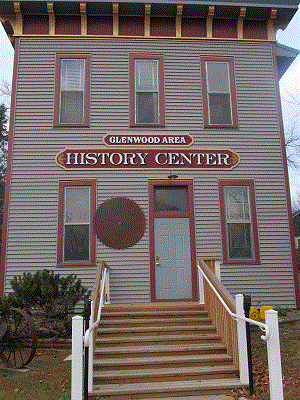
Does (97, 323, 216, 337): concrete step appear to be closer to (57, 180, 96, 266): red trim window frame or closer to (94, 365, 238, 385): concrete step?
(94, 365, 238, 385): concrete step

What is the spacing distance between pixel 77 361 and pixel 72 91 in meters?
7.53

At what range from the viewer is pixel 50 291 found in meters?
7.43

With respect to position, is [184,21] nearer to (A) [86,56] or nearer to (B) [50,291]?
(A) [86,56]

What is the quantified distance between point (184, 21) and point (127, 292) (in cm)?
733

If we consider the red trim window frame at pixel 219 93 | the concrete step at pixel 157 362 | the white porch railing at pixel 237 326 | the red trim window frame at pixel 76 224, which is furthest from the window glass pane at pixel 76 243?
the red trim window frame at pixel 219 93

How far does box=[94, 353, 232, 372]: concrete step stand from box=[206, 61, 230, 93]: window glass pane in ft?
23.0

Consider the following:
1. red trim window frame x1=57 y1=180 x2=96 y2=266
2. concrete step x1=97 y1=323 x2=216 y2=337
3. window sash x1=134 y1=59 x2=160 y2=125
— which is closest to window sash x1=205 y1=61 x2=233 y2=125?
window sash x1=134 y1=59 x2=160 y2=125

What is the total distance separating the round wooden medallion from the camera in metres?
9.41

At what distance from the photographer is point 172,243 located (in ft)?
31.0

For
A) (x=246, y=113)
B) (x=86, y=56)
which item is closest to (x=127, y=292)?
(x=246, y=113)

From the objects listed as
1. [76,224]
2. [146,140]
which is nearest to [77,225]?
[76,224]

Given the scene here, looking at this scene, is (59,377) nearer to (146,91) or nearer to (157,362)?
(157,362)

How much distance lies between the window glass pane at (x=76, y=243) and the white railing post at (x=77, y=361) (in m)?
4.86

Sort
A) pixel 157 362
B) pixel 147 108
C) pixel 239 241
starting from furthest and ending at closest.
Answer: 1. pixel 147 108
2. pixel 239 241
3. pixel 157 362
